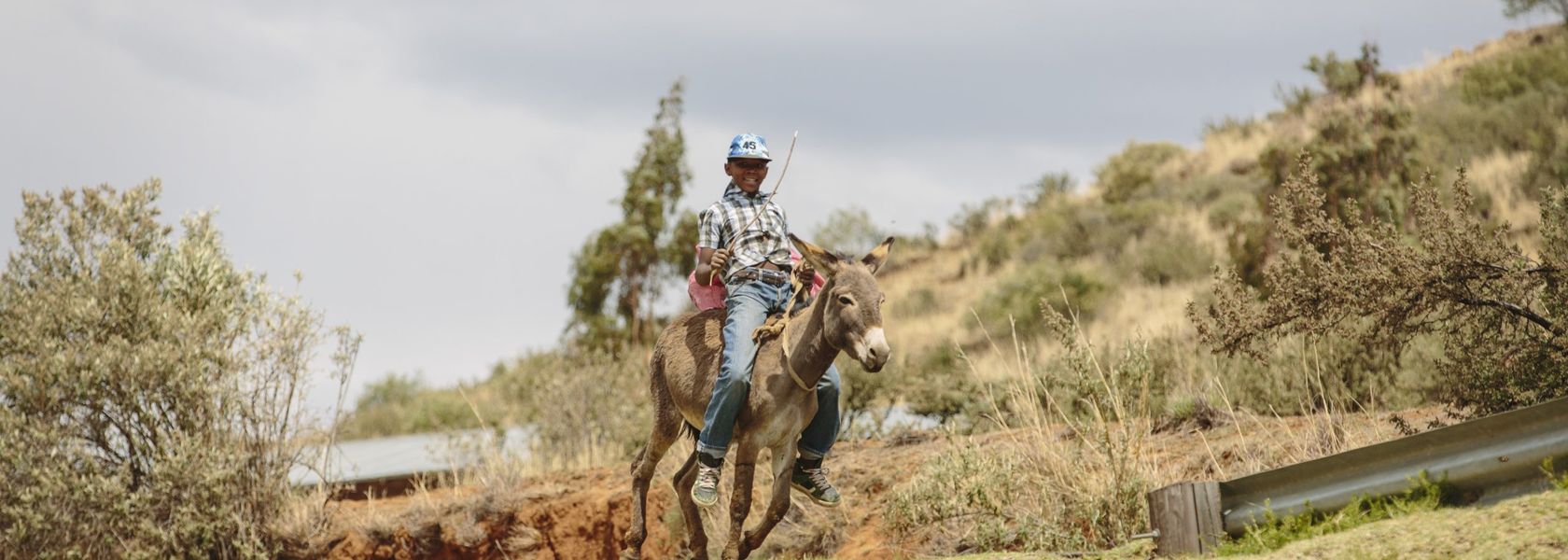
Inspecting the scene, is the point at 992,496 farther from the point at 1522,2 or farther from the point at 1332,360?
the point at 1522,2

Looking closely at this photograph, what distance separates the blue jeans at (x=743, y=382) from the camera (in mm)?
7664

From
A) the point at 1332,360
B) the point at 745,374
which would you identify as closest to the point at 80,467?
the point at 745,374

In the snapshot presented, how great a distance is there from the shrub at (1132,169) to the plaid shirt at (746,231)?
118 feet

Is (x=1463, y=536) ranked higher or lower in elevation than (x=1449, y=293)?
lower

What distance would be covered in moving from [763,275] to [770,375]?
3.02 feet

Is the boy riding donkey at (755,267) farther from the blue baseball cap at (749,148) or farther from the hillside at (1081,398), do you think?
the hillside at (1081,398)

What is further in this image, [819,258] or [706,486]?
[706,486]

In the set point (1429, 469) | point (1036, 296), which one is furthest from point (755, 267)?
point (1036, 296)

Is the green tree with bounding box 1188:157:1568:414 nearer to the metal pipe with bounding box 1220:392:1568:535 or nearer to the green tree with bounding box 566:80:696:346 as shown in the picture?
the metal pipe with bounding box 1220:392:1568:535

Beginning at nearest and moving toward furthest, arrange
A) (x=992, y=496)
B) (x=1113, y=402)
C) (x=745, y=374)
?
(x=745, y=374) → (x=1113, y=402) → (x=992, y=496)

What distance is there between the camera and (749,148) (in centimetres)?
844

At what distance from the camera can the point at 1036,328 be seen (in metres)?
28.3

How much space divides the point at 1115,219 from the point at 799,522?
98.3ft

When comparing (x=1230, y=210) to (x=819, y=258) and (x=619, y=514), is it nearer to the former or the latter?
(x=619, y=514)
